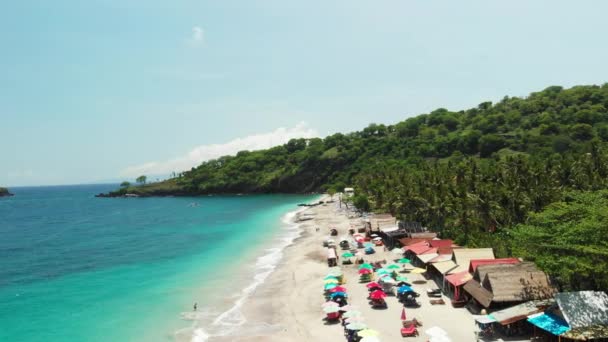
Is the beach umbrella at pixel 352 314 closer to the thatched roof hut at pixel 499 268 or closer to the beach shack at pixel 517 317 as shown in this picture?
the beach shack at pixel 517 317

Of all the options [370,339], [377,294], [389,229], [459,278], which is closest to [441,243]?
[459,278]

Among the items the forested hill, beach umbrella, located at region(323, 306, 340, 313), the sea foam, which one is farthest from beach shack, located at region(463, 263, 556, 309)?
the forested hill

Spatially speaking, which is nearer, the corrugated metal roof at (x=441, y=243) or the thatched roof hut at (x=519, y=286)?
the thatched roof hut at (x=519, y=286)

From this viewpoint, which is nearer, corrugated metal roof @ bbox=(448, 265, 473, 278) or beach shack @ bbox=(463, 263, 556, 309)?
beach shack @ bbox=(463, 263, 556, 309)

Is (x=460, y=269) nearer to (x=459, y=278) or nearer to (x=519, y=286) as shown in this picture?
(x=459, y=278)

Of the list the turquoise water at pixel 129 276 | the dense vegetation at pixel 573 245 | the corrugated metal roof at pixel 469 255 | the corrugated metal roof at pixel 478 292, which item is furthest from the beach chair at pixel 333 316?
the dense vegetation at pixel 573 245

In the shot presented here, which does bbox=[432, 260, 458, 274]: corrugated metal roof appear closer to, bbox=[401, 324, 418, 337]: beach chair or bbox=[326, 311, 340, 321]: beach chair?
bbox=[401, 324, 418, 337]: beach chair
